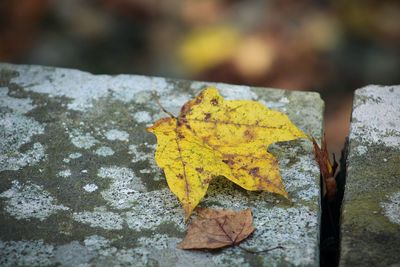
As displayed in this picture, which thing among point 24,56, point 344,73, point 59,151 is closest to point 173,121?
point 59,151

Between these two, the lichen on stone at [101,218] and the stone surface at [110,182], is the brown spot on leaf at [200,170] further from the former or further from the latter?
the lichen on stone at [101,218]

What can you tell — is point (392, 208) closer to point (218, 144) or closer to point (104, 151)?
point (218, 144)

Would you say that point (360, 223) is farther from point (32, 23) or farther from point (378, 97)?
point (32, 23)

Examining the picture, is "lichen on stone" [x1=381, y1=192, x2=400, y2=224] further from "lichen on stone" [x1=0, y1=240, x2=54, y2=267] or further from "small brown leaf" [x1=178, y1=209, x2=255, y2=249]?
"lichen on stone" [x1=0, y1=240, x2=54, y2=267]

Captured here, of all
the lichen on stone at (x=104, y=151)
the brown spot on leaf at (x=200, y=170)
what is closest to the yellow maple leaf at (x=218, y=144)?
the brown spot on leaf at (x=200, y=170)

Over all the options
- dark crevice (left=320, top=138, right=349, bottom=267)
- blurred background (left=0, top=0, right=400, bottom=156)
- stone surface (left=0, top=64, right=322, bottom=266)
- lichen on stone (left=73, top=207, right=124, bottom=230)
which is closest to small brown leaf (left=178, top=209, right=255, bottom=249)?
stone surface (left=0, top=64, right=322, bottom=266)

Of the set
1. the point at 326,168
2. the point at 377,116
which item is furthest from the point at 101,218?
the point at 377,116
